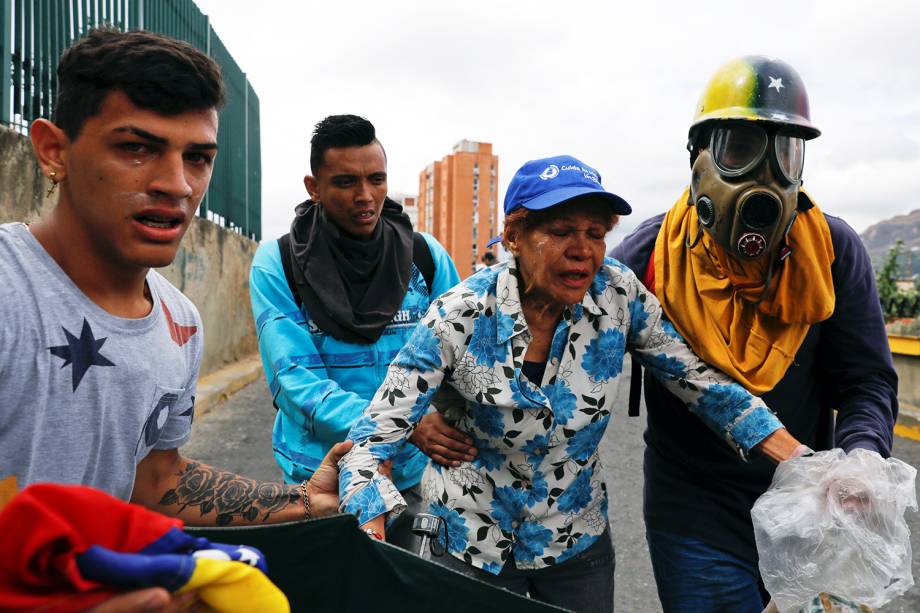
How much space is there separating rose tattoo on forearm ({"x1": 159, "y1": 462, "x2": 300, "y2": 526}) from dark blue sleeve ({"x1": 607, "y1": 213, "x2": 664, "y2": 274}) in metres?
1.25

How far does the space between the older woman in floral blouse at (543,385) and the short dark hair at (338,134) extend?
2.83ft

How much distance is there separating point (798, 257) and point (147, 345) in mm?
1671

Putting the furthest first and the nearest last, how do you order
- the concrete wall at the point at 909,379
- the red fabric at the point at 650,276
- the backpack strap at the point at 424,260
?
1. the concrete wall at the point at 909,379
2. the backpack strap at the point at 424,260
3. the red fabric at the point at 650,276

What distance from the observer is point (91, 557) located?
0.71 meters

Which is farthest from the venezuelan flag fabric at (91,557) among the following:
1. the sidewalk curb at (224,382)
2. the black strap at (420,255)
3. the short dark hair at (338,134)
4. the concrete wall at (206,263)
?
the sidewalk curb at (224,382)

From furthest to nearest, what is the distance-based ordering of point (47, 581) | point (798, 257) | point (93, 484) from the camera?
1. point (798, 257)
2. point (93, 484)
3. point (47, 581)

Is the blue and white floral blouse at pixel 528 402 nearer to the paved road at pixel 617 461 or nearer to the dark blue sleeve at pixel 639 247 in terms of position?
the dark blue sleeve at pixel 639 247

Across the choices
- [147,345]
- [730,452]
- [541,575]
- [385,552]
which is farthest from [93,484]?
[730,452]

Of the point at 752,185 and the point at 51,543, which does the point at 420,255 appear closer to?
the point at 752,185

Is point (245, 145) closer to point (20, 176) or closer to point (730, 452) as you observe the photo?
point (20, 176)

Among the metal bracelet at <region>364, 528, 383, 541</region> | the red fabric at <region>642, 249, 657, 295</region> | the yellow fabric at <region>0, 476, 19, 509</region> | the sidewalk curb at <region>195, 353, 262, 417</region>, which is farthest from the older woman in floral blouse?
the sidewalk curb at <region>195, 353, 262, 417</region>

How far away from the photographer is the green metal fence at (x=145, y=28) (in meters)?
4.14

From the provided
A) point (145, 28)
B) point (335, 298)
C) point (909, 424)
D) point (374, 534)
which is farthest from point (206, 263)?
point (909, 424)

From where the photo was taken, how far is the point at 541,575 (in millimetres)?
1962
